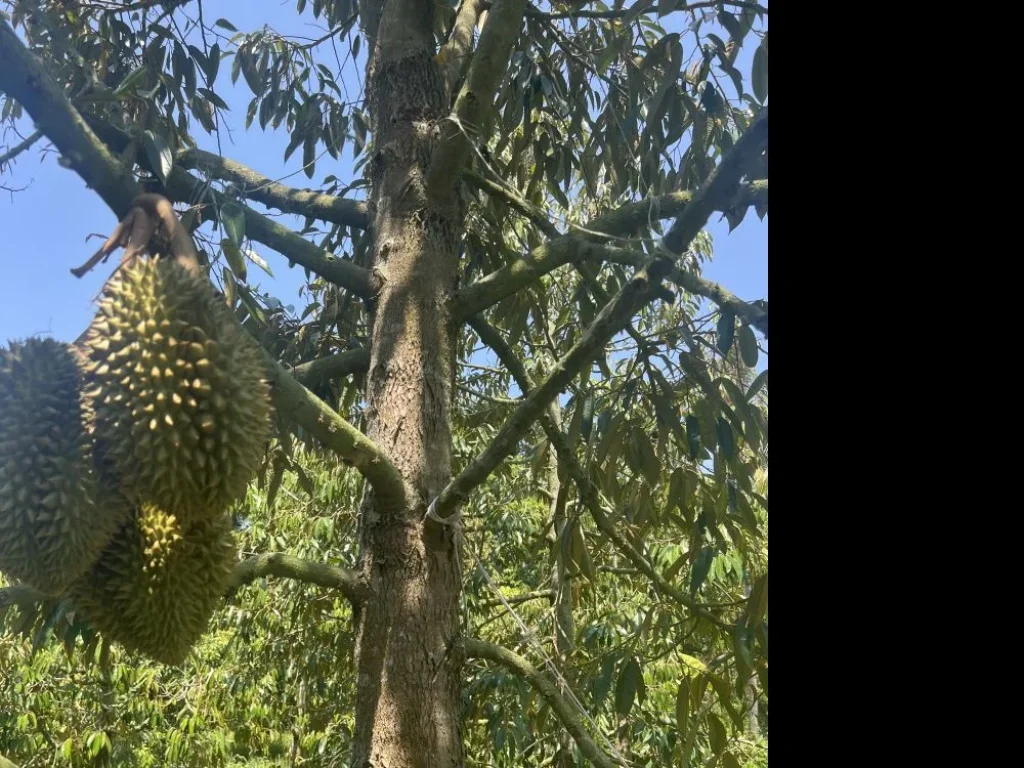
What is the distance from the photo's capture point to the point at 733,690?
46.8 inches

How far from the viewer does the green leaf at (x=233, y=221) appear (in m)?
0.72

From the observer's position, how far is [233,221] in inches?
28.6

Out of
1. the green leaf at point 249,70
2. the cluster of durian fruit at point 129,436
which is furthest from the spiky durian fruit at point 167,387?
the green leaf at point 249,70

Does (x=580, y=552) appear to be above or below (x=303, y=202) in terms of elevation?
below

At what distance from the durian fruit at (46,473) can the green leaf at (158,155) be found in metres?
0.14

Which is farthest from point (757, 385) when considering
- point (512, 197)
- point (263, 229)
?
point (512, 197)

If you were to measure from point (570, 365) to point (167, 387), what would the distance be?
0.44m

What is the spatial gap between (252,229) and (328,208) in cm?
42

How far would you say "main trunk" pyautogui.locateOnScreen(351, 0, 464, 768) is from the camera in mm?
1024

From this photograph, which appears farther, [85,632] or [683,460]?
[683,460]

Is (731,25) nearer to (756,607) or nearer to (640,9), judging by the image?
(640,9)

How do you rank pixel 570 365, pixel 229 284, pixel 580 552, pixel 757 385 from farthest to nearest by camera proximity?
pixel 580 552 < pixel 570 365 < pixel 229 284 < pixel 757 385
